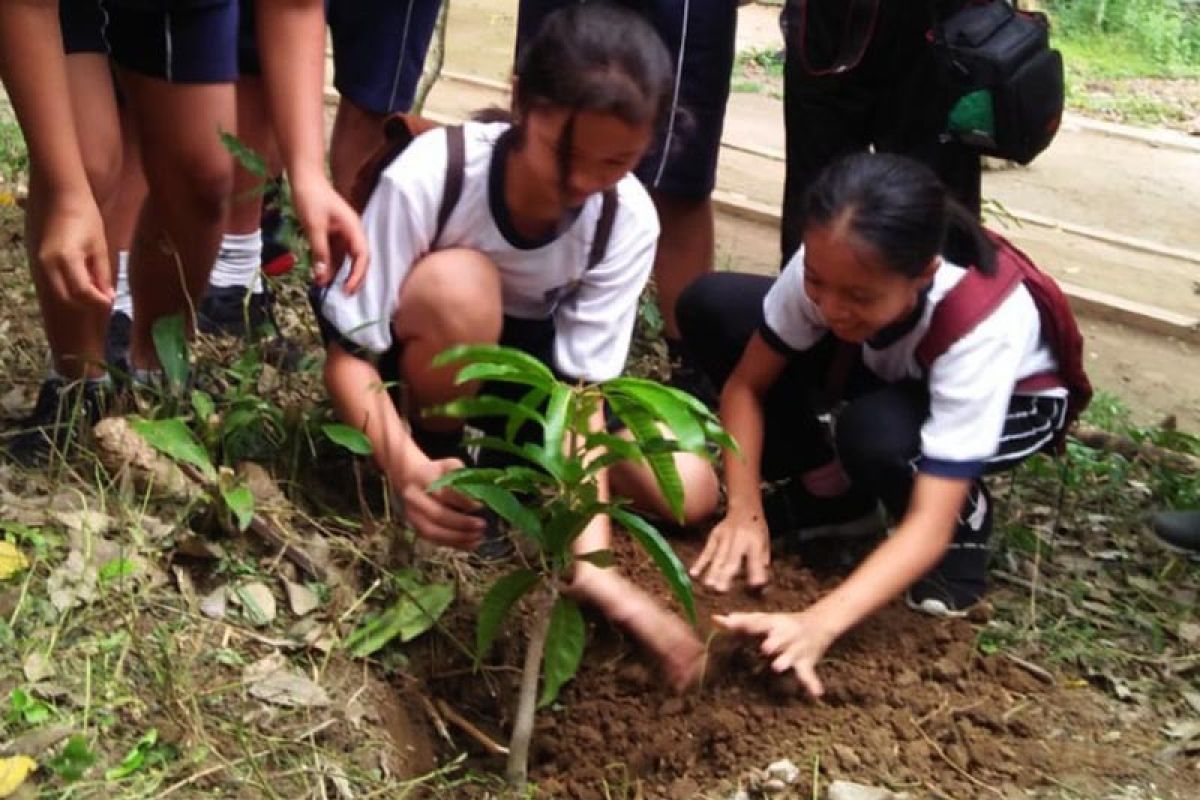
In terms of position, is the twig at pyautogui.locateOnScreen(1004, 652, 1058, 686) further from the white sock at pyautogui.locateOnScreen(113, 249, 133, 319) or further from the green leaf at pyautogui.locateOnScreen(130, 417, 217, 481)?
the white sock at pyautogui.locateOnScreen(113, 249, 133, 319)

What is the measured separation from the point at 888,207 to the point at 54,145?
3.79ft

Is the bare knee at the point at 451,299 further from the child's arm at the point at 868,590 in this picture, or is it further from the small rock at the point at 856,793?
the small rock at the point at 856,793

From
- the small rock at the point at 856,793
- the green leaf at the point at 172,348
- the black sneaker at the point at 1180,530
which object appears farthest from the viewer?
the black sneaker at the point at 1180,530

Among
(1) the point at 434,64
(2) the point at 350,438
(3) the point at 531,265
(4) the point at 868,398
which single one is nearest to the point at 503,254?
(3) the point at 531,265

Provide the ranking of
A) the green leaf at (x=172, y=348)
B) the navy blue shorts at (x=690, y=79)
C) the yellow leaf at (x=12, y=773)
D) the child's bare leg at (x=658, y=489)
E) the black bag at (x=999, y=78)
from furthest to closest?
the navy blue shorts at (x=690, y=79)
the black bag at (x=999, y=78)
the child's bare leg at (x=658, y=489)
the green leaf at (x=172, y=348)
the yellow leaf at (x=12, y=773)

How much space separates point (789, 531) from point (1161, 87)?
7257 millimetres

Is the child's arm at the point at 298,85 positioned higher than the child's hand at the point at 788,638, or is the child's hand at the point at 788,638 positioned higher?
the child's arm at the point at 298,85

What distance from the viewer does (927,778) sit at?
2041mm

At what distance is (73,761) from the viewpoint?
1.65m

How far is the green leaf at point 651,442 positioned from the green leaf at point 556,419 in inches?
2.7

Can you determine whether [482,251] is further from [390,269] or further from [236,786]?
[236,786]

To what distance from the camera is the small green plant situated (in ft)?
5.48

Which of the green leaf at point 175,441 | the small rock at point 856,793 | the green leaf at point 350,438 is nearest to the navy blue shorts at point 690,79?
the green leaf at point 350,438

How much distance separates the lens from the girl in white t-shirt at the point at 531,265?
2.12 meters
